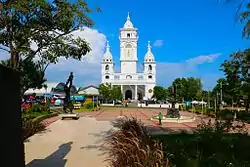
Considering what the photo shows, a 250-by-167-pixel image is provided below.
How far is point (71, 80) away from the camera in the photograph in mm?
23969

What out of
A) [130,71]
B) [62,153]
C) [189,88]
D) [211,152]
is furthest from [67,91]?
[130,71]

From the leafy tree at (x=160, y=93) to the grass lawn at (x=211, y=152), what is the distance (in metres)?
88.6

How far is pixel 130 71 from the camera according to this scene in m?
107

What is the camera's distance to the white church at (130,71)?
348ft

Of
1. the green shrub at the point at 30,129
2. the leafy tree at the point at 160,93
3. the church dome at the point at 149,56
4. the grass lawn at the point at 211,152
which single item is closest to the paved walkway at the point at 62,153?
the green shrub at the point at 30,129

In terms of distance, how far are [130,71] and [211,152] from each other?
101 meters

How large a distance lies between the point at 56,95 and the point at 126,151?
183 ft

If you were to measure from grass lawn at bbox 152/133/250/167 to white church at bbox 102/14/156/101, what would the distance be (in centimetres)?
9756

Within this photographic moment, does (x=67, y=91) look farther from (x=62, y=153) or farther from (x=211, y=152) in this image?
(x=211, y=152)

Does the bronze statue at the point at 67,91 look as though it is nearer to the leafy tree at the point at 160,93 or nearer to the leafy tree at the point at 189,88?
the leafy tree at the point at 189,88

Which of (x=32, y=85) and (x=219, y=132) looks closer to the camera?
(x=219, y=132)

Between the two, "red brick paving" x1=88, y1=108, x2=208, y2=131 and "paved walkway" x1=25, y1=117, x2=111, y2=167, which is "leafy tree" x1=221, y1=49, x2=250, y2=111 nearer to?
"red brick paving" x1=88, y1=108, x2=208, y2=131

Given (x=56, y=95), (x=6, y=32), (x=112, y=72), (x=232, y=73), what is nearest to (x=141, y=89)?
(x=112, y=72)

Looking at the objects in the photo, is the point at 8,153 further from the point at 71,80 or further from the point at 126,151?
the point at 71,80
